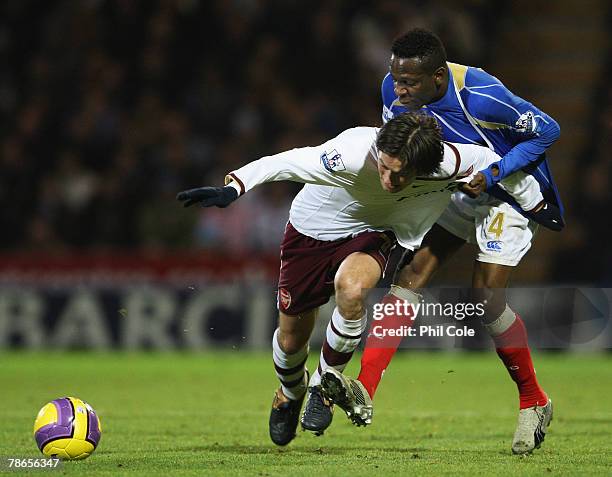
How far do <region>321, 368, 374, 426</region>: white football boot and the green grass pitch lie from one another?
23 centimetres

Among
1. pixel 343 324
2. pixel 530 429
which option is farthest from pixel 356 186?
pixel 530 429

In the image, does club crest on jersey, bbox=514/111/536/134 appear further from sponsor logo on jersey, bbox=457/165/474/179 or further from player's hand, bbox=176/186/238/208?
player's hand, bbox=176/186/238/208

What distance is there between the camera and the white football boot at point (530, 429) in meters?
6.25

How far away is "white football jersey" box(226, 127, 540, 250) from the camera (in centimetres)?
592

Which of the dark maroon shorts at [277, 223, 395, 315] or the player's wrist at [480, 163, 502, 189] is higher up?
the player's wrist at [480, 163, 502, 189]

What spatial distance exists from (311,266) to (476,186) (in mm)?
997

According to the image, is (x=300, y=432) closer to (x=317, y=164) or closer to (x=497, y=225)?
(x=497, y=225)

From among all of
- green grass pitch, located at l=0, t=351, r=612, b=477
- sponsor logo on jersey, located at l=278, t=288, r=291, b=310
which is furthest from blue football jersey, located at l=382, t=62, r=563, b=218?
green grass pitch, located at l=0, t=351, r=612, b=477

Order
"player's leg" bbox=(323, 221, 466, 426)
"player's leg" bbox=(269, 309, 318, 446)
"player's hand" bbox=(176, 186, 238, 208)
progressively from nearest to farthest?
"player's hand" bbox=(176, 186, 238, 208) → "player's leg" bbox=(323, 221, 466, 426) → "player's leg" bbox=(269, 309, 318, 446)

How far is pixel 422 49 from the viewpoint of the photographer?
616cm

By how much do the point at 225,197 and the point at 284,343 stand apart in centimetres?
130

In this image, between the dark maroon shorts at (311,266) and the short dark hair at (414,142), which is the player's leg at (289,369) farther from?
the short dark hair at (414,142)

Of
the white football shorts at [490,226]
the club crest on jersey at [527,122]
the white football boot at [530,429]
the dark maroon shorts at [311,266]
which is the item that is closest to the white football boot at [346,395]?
the dark maroon shorts at [311,266]

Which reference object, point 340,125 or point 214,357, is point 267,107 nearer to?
point 340,125
